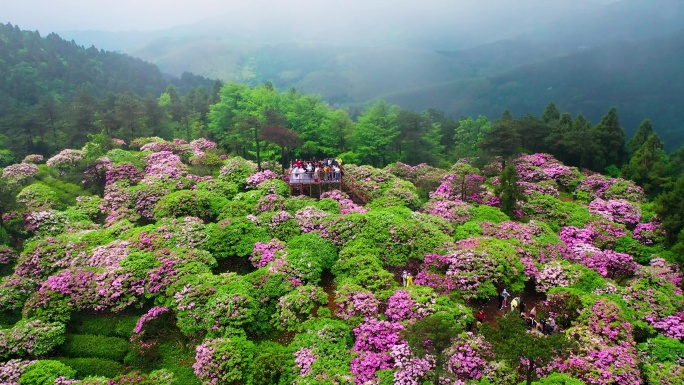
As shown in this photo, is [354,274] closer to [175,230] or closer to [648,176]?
[175,230]

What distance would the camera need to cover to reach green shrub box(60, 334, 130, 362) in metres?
17.5

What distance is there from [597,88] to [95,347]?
621 ft

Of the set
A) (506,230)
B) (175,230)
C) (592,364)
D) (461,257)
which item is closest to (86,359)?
(175,230)

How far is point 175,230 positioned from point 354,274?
10501 millimetres

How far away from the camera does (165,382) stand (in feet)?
49.5

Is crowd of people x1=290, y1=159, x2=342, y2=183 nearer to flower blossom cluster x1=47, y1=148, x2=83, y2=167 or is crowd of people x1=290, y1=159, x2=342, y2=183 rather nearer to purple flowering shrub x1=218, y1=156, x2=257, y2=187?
purple flowering shrub x1=218, y1=156, x2=257, y2=187

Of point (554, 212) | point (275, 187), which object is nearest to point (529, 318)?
point (554, 212)

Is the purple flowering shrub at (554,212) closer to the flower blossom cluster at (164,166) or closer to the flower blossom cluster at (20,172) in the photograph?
the flower blossom cluster at (164,166)

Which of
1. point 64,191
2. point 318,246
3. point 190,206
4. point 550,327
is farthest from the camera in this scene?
point 64,191

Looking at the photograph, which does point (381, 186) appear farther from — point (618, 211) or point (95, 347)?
point (95, 347)

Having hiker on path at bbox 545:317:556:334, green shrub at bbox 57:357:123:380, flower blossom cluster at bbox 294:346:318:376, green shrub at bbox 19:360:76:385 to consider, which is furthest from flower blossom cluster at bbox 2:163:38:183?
hiker on path at bbox 545:317:556:334

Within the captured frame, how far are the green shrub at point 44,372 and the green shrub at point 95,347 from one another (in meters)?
1.57

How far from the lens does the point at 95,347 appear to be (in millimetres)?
17734

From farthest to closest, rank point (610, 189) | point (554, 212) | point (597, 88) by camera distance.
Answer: point (597, 88)
point (610, 189)
point (554, 212)
